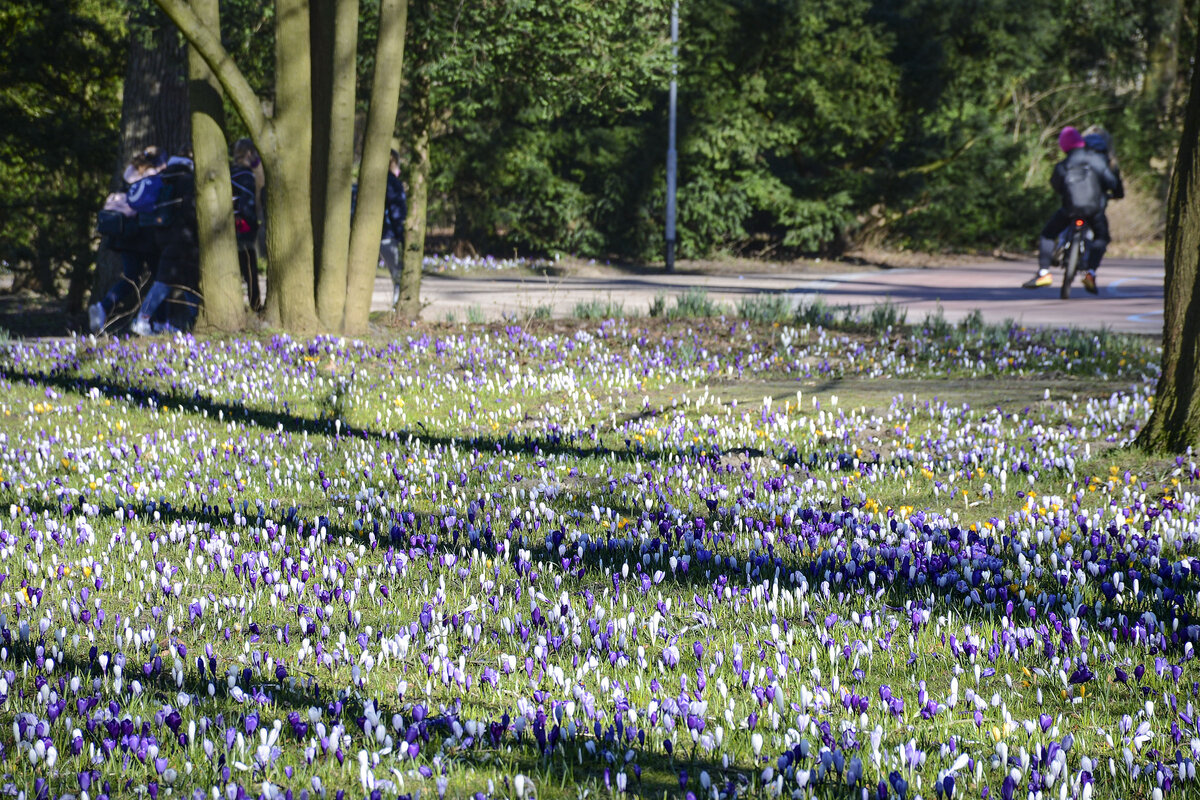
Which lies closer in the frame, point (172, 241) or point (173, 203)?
point (173, 203)

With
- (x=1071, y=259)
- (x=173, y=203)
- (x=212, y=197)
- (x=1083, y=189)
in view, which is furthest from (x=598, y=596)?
(x=1071, y=259)

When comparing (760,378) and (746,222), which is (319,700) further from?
(746,222)

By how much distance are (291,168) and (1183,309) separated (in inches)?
322

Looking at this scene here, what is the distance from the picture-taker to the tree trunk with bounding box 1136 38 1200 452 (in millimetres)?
6641

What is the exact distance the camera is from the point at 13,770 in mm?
2979

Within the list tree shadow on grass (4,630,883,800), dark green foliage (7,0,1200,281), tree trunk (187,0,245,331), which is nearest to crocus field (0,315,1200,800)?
tree shadow on grass (4,630,883,800)

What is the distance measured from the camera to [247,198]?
13.9 metres

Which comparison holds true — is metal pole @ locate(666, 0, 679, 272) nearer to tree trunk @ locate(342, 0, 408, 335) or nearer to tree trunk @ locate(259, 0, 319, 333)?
tree trunk @ locate(342, 0, 408, 335)

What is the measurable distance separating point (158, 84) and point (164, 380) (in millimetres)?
6604

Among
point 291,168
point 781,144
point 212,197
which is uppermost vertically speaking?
point 781,144

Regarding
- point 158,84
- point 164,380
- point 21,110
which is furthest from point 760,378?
point 21,110

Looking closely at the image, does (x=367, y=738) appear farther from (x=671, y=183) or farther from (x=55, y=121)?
(x=671, y=183)

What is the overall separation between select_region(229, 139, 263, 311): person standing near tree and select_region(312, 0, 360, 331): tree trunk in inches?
81.7

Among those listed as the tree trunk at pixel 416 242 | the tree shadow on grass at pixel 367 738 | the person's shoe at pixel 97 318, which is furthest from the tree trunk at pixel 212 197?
the tree shadow on grass at pixel 367 738
